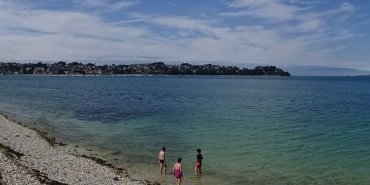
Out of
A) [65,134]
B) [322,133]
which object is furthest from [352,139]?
[65,134]

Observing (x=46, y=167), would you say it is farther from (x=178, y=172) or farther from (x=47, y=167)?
(x=178, y=172)

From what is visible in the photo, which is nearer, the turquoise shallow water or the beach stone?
the beach stone

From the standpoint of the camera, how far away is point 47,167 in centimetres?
2742

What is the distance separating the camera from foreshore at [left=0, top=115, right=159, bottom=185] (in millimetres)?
22156

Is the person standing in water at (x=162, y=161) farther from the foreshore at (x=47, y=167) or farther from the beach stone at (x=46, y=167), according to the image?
the beach stone at (x=46, y=167)

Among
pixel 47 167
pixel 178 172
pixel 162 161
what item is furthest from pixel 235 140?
pixel 47 167

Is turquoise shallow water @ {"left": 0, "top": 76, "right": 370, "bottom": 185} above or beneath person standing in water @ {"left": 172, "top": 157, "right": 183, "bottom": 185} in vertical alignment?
beneath

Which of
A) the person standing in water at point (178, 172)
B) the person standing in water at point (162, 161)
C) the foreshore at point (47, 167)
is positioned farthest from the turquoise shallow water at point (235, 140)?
the foreshore at point (47, 167)

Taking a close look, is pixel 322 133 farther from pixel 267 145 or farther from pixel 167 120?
pixel 167 120

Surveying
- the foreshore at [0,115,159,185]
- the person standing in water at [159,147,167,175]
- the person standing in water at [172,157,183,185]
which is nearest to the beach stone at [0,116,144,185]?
the foreshore at [0,115,159,185]

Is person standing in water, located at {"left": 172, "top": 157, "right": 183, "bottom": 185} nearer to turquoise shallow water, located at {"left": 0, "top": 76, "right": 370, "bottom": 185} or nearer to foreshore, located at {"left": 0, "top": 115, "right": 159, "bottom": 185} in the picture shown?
turquoise shallow water, located at {"left": 0, "top": 76, "right": 370, "bottom": 185}

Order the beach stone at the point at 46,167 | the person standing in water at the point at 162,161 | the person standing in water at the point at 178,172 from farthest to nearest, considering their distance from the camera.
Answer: the person standing in water at the point at 162,161, the person standing in water at the point at 178,172, the beach stone at the point at 46,167

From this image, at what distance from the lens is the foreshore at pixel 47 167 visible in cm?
2216

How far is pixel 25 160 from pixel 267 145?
21332 millimetres
